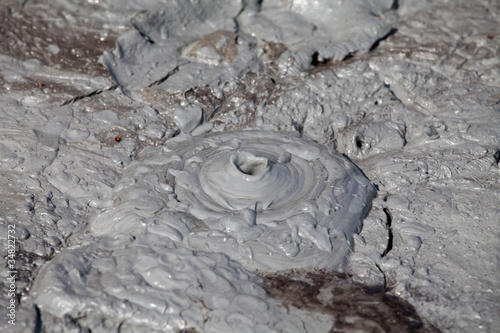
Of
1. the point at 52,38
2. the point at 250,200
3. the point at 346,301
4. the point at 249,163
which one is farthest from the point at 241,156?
the point at 52,38

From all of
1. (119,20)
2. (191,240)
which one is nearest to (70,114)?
(119,20)

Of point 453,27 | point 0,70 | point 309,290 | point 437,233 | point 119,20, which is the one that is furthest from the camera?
point 453,27

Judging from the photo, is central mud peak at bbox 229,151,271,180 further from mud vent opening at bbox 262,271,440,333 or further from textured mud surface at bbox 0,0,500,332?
mud vent opening at bbox 262,271,440,333

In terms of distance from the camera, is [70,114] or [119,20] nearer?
[70,114]

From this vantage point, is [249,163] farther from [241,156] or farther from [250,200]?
[250,200]

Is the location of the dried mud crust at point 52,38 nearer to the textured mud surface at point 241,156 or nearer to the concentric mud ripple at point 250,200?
the textured mud surface at point 241,156

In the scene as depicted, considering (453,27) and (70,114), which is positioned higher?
(453,27)

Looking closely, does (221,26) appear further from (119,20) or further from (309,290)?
(309,290)

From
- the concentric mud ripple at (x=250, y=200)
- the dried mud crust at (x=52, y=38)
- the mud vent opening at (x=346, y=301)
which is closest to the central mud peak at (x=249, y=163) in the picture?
the concentric mud ripple at (x=250, y=200)

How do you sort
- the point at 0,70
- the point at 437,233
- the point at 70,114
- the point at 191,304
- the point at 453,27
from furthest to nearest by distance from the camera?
the point at 453,27
the point at 0,70
the point at 70,114
the point at 437,233
the point at 191,304
